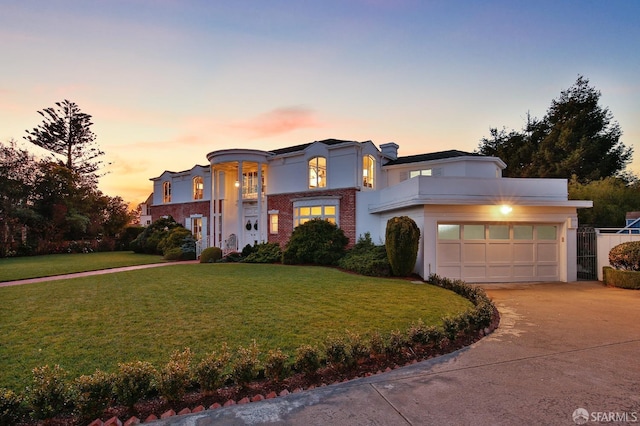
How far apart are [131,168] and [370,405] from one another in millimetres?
32652

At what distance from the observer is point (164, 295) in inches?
346

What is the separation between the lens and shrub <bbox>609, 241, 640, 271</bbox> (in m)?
10.8

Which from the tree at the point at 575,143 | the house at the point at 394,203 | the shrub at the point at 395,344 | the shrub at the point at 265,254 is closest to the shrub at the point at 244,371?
the shrub at the point at 395,344

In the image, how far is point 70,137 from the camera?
1287 inches

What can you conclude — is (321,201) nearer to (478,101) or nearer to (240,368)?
(478,101)

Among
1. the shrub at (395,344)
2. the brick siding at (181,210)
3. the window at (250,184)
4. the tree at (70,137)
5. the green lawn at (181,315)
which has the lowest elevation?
the green lawn at (181,315)

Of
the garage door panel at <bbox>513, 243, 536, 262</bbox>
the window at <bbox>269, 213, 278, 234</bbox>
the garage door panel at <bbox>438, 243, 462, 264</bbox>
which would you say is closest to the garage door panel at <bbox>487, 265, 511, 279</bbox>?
the garage door panel at <bbox>513, 243, 536, 262</bbox>

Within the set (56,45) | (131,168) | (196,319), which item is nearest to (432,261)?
(196,319)

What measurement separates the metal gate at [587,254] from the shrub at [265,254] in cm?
1307

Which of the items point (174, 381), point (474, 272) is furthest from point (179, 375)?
point (474, 272)

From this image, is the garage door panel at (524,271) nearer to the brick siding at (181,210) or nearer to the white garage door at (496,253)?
the white garage door at (496,253)

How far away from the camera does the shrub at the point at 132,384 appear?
321 centimetres

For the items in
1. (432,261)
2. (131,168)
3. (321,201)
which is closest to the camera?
(432,261)

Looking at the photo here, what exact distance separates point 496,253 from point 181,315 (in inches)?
423
